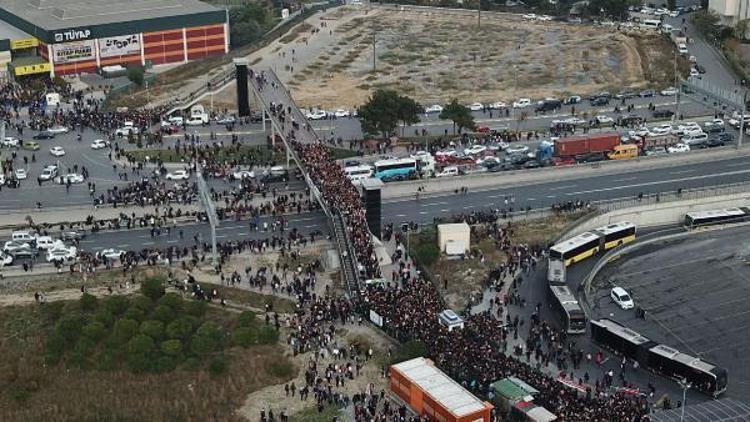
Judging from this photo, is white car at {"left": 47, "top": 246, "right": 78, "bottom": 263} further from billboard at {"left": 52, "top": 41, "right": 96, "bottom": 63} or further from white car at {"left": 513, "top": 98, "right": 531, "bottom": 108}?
white car at {"left": 513, "top": 98, "right": 531, "bottom": 108}

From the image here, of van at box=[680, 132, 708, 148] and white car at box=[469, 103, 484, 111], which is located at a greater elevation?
white car at box=[469, 103, 484, 111]

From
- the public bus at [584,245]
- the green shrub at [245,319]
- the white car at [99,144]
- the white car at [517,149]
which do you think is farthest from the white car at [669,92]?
the green shrub at [245,319]

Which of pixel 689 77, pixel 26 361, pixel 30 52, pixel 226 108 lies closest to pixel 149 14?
pixel 30 52

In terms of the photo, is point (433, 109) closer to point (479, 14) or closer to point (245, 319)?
point (479, 14)

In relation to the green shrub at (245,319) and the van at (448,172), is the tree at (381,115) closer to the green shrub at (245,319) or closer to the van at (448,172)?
the van at (448,172)

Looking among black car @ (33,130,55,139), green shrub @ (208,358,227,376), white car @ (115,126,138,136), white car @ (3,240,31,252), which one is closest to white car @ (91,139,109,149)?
white car @ (115,126,138,136)
